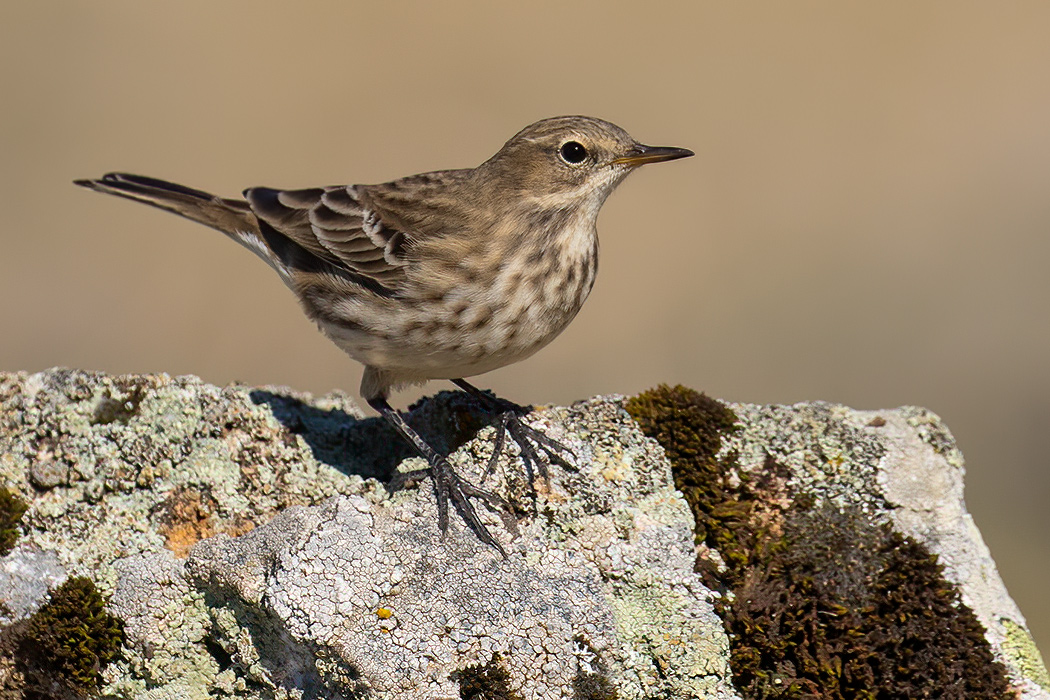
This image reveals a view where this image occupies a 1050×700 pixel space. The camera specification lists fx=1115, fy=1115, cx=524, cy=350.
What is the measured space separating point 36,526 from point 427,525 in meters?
1.90

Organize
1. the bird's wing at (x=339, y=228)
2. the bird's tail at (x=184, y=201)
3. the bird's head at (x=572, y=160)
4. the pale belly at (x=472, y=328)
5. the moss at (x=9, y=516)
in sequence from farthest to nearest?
the bird's tail at (x=184, y=201) < the bird's wing at (x=339, y=228) < the bird's head at (x=572, y=160) < the pale belly at (x=472, y=328) < the moss at (x=9, y=516)

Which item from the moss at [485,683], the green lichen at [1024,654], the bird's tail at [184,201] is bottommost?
the moss at [485,683]

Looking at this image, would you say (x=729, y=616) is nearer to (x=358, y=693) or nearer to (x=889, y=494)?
(x=889, y=494)

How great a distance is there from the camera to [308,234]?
730 centimetres

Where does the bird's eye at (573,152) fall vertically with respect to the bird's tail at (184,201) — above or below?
below

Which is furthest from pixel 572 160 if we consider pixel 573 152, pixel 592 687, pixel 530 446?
pixel 592 687

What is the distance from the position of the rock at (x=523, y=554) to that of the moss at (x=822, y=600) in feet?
0.04

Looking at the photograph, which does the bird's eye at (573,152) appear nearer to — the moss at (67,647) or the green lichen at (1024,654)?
the green lichen at (1024,654)

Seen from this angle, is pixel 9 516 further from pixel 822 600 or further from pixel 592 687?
pixel 822 600

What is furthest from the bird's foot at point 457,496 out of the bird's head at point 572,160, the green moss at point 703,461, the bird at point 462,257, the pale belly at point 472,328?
the bird's head at point 572,160

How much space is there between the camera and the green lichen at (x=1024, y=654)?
4.88m

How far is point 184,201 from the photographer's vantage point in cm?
783

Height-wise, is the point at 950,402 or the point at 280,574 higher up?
the point at 950,402

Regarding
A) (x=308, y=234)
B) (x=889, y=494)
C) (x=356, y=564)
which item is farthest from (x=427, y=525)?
(x=308, y=234)
